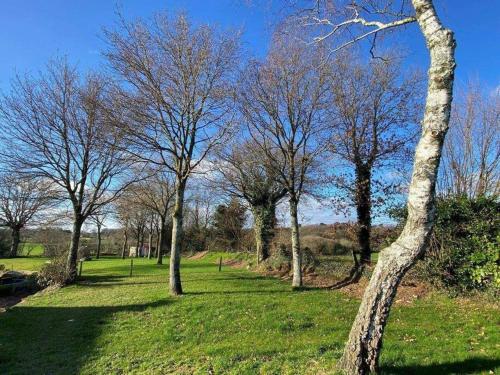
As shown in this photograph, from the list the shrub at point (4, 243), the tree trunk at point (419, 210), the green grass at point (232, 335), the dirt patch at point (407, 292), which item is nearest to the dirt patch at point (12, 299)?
the green grass at point (232, 335)

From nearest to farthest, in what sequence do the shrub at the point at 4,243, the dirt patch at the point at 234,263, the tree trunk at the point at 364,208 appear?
the tree trunk at the point at 364,208 < the dirt patch at the point at 234,263 < the shrub at the point at 4,243

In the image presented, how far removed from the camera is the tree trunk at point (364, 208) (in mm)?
15672

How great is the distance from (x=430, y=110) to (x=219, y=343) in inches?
221

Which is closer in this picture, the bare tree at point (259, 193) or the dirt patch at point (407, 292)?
the dirt patch at point (407, 292)

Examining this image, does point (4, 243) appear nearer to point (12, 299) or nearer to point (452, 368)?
point (12, 299)

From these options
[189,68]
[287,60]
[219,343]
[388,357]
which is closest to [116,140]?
[189,68]

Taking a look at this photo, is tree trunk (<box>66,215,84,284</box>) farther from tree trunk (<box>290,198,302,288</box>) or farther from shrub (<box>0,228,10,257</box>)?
shrub (<box>0,228,10,257</box>)

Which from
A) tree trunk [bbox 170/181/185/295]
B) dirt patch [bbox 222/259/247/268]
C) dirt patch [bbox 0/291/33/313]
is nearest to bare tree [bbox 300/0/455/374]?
tree trunk [bbox 170/181/185/295]

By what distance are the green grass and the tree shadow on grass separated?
12 mm

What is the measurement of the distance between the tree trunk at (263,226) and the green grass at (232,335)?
9.53m

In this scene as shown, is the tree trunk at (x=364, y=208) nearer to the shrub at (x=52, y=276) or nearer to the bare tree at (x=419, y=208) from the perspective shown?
the bare tree at (x=419, y=208)

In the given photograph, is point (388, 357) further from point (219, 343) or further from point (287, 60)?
point (287, 60)

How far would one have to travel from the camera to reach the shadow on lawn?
7.12 metres

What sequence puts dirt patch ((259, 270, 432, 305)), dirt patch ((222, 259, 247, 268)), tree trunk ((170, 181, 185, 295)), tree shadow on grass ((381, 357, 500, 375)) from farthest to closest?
dirt patch ((222, 259, 247, 268))
tree trunk ((170, 181, 185, 295))
dirt patch ((259, 270, 432, 305))
tree shadow on grass ((381, 357, 500, 375))
